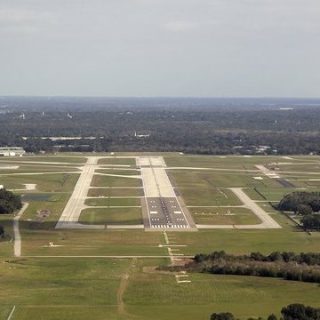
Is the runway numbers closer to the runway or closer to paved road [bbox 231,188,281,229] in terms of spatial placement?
the runway

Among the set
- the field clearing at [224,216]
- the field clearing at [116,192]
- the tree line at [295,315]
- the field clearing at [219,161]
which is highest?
the tree line at [295,315]

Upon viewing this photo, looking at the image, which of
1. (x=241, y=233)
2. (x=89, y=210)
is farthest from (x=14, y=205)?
(x=241, y=233)

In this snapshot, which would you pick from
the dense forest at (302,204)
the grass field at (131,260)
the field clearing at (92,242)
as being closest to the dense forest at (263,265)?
the grass field at (131,260)

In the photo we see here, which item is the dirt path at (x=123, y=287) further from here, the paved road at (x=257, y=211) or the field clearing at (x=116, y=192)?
the field clearing at (x=116, y=192)

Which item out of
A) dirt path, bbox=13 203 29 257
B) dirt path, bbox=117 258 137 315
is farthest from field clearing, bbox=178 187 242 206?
dirt path, bbox=117 258 137 315

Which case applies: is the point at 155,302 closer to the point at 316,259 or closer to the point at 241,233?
the point at 316,259

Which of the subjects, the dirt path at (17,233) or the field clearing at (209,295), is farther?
the dirt path at (17,233)

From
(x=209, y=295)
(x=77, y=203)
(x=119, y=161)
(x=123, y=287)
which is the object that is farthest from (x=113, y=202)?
(x=119, y=161)
